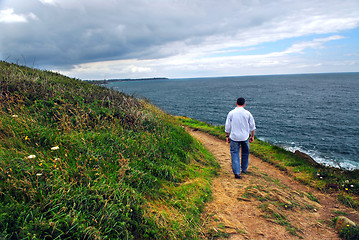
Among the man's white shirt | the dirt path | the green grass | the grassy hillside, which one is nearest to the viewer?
the grassy hillside

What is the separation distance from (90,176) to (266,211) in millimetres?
4186

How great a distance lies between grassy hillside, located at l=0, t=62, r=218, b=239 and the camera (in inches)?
108

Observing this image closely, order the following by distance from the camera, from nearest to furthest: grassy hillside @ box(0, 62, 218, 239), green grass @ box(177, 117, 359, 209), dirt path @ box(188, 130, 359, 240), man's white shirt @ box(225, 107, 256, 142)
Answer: grassy hillside @ box(0, 62, 218, 239) → dirt path @ box(188, 130, 359, 240) → man's white shirt @ box(225, 107, 256, 142) → green grass @ box(177, 117, 359, 209)

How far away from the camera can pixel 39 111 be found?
588cm

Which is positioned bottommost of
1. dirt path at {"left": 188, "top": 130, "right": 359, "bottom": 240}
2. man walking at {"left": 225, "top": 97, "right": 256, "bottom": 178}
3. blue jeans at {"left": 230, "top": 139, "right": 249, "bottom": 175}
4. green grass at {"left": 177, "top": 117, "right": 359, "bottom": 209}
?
green grass at {"left": 177, "top": 117, "right": 359, "bottom": 209}

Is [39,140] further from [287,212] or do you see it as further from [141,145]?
[287,212]

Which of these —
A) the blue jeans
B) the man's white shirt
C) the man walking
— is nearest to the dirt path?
the blue jeans

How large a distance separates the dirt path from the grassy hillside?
461 millimetres

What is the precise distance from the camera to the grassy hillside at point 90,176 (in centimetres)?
274

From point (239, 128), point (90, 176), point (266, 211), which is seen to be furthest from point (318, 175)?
point (90, 176)

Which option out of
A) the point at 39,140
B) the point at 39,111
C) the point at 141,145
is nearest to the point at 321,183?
the point at 141,145

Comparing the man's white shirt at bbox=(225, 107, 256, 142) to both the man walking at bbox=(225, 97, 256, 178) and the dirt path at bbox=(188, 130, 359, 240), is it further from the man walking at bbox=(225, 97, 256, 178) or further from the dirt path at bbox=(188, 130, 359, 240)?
the dirt path at bbox=(188, 130, 359, 240)

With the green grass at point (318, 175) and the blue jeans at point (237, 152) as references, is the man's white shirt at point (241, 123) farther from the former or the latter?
the green grass at point (318, 175)

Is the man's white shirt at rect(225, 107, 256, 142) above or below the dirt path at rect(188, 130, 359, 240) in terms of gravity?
above
